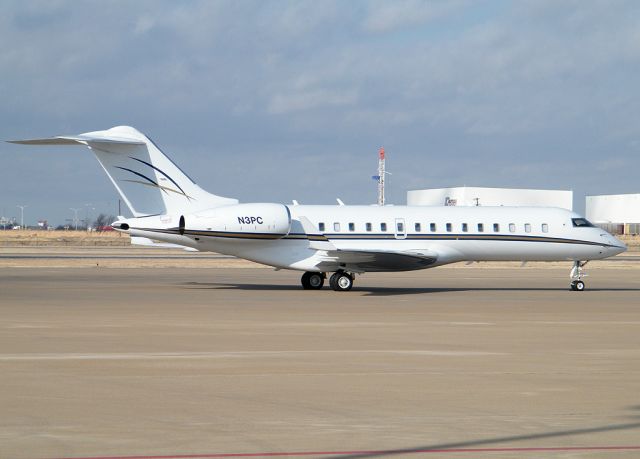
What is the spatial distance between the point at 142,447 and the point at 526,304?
18.9 meters

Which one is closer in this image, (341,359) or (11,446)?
(11,446)

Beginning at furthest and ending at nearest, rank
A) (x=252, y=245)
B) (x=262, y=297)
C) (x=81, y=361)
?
(x=252, y=245) → (x=262, y=297) → (x=81, y=361)

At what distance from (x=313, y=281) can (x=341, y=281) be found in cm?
170

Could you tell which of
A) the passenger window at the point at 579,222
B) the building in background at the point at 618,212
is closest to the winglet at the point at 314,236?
the passenger window at the point at 579,222

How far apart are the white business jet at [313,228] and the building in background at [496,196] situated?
280ft

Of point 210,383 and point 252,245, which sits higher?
point 252,245

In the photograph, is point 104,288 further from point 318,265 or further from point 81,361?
point 81,361

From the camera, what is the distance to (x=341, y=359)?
13.5 metres

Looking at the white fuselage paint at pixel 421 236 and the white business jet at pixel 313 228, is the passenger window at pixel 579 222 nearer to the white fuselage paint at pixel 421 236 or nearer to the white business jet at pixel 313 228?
the white fuselage paint at pixel 421 236

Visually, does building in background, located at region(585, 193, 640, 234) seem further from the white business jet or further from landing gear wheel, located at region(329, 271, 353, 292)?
landing gear wheel, located at region(329, 271, 353, 292)

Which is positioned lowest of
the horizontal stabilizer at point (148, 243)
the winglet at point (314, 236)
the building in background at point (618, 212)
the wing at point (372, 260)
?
the wing at point (372, 260)

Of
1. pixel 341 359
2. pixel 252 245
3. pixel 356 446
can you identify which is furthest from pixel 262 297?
pixel 356 446

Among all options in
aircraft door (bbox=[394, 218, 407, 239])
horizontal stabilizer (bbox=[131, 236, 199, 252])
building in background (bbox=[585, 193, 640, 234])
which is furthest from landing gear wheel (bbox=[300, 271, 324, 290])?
building in background (bbox=[585, 193, 640, 234])

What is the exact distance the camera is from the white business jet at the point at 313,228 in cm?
2911
